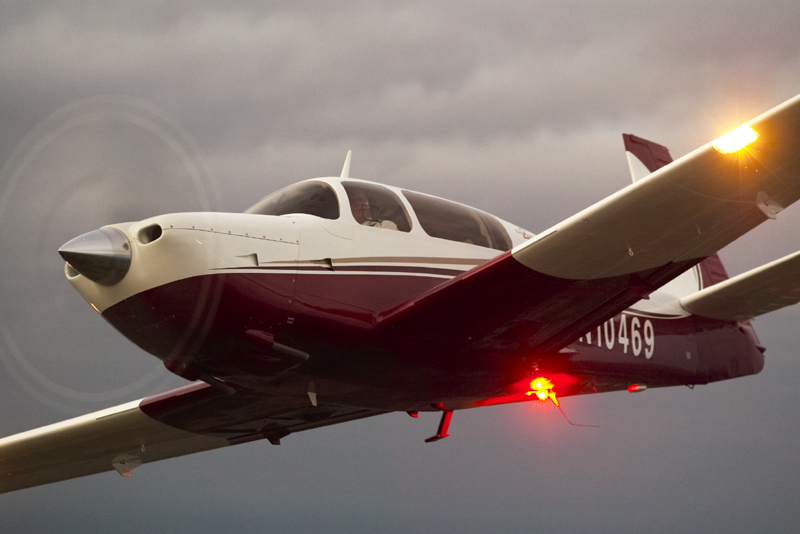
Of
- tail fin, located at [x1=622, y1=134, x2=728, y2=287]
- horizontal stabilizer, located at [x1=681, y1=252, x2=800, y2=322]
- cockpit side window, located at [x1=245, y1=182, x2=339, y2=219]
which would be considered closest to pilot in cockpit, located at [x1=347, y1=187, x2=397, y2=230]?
cockpit side window, located at [x1=245, y1=182, x2=339, y2=219]

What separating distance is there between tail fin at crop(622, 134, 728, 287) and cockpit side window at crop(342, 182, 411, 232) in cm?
642

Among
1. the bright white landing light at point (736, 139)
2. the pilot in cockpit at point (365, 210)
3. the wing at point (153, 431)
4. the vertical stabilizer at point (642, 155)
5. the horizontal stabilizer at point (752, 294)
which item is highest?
the vertical stabilizer at point (642, 155)

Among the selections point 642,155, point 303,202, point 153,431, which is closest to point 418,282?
point 303,202

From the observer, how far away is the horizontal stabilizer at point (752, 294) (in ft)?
31.6

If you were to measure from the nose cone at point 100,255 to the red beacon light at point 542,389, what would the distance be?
5053 millimetres

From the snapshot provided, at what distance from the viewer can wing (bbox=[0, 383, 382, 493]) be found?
1110cm

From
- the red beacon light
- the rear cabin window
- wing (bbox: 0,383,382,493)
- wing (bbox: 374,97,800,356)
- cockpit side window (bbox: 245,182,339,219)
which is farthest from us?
wing (bbox: 0,383,382,493)

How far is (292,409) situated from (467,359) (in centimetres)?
329

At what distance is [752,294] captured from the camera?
1049cm

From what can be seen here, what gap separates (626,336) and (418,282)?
11.3 feet

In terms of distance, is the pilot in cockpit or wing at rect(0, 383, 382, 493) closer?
the pilot in cockpit

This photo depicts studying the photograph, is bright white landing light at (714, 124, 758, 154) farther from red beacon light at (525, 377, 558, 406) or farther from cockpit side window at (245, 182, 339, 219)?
red beacon light at (525, 377, 558, 406)

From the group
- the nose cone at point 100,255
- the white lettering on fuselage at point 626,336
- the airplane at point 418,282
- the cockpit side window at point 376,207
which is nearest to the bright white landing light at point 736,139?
the airplane at point 418,282

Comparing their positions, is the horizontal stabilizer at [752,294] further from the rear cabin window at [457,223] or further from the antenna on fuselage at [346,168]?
the antenna on fuselage at [346,168]
